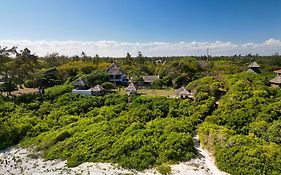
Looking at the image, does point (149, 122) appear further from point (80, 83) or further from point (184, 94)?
point (80, 83)

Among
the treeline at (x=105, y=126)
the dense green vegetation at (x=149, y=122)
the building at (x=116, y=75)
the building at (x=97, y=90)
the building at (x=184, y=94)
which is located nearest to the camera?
the dense green vegetation at (x=149, y=122)

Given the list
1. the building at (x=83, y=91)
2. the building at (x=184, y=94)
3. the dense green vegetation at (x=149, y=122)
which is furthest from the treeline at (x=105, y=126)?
the building at (x=184, y=94)

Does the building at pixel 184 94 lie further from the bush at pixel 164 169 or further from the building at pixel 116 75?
the bush at pixel 164 169

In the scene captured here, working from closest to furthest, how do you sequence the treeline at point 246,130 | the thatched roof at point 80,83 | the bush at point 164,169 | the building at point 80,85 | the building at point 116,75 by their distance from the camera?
the bush at point 164,169
the treeline at point 246,130
the building at point 80,85
the thatched roof at point 80,83
the building at point 116,75

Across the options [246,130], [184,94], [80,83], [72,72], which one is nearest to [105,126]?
[184,94]

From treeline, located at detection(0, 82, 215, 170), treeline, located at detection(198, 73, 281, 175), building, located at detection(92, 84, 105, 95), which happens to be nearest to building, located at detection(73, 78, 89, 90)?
treeline, located at detection(0, 82, 215, 170)

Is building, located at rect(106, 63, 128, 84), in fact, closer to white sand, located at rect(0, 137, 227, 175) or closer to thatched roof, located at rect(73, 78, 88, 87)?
thatched roof, located at rect(73, 78, 88, 87)
